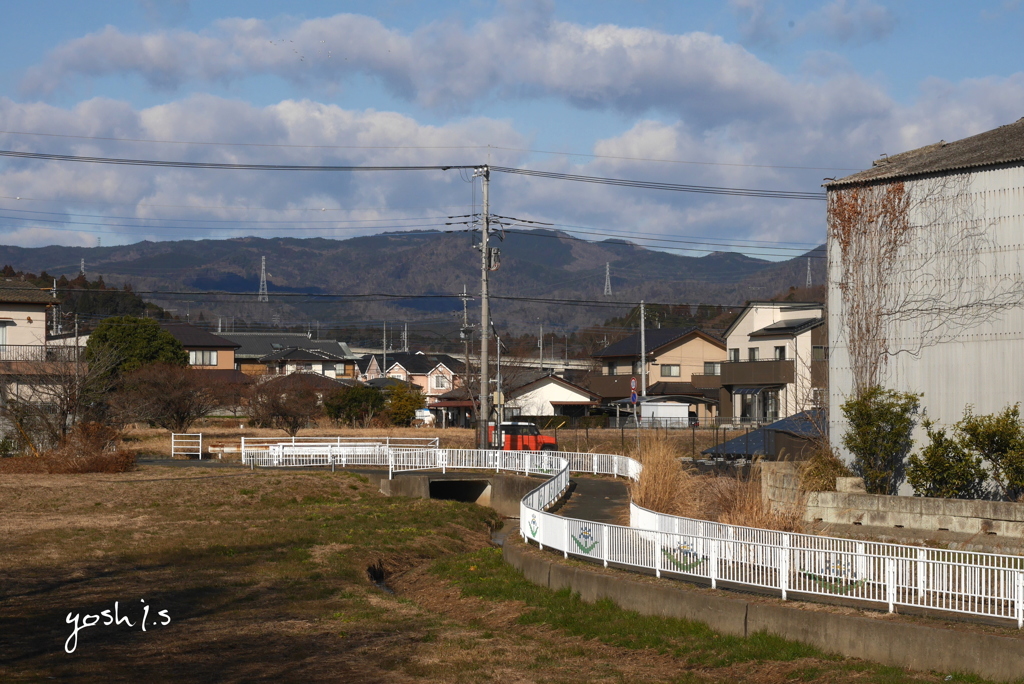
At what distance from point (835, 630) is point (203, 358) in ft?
290

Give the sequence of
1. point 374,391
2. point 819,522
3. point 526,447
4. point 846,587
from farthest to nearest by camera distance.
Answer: point 374,391, point 526,447, point 819,522, point 846,587

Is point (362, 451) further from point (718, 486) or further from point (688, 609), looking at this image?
point (688, 609)

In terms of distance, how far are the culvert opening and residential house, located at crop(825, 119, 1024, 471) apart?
13675mm

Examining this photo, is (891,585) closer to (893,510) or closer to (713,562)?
(713,562)

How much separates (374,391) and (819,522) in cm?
5137

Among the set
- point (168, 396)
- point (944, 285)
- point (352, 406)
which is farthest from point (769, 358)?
point (944, 285)

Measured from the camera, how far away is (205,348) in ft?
307

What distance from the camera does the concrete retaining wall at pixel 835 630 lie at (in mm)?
10531

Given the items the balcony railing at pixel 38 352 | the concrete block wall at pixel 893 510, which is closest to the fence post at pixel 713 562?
the concrete block wall at pixel 893 510

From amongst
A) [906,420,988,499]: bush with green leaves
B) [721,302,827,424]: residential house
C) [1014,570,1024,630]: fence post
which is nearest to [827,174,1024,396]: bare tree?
[906,420,988,499]: bush with green leaves

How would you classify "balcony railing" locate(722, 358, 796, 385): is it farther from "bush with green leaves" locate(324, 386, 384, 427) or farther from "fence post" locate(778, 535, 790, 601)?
"fence post" locate(778, 535, 790, 601)

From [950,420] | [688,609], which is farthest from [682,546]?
[950,420]

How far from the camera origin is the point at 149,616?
15109 millimetres
